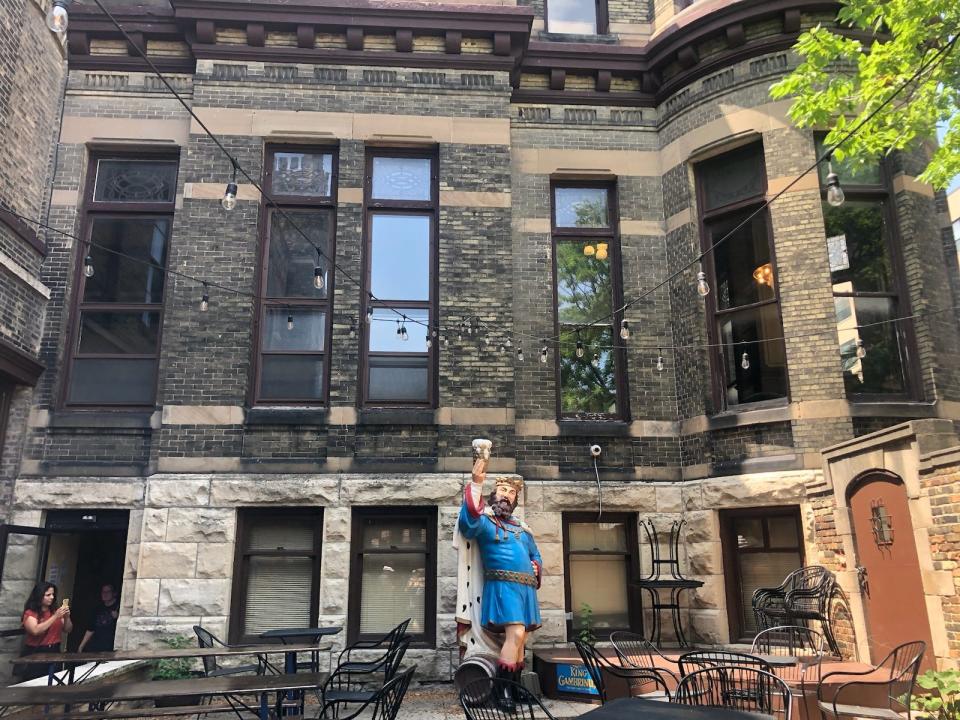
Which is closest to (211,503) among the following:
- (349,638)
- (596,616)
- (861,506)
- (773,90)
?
(349,638)

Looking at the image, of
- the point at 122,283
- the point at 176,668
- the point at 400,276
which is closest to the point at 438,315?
the point at 400,276

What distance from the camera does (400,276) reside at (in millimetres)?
11016

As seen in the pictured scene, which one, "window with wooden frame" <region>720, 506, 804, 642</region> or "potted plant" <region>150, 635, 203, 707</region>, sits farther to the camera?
"window with wooden frame" <region>720, 506, 804, 642</region>

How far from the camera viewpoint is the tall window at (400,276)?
1059 centimetres

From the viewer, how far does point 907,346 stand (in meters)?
10.0

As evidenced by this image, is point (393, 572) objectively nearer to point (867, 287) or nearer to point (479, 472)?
point (479, 472)

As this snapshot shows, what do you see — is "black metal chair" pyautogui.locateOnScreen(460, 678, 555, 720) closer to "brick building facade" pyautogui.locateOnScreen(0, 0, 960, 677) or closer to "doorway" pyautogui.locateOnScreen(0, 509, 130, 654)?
"brick building facade" pyautogui.locateOnScreen(0, 0, 960, 677)

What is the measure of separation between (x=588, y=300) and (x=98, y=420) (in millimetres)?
7277

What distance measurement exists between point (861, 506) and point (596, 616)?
154 inches

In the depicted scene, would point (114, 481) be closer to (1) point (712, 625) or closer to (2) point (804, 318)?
(1) point (712, 625)

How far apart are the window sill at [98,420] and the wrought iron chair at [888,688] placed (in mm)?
8626

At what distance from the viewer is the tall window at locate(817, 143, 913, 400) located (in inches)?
389

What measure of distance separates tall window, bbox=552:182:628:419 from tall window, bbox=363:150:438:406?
6.63ft

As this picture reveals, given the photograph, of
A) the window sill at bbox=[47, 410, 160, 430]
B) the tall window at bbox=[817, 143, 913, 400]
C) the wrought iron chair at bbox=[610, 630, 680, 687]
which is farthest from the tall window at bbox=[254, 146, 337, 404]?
the tall window at bbox=[817, 143, 913, 400]
